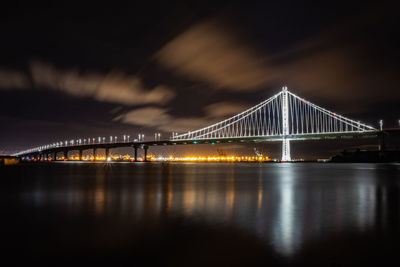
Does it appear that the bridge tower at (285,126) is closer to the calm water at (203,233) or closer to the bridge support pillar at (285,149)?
the bridge support pillar at (285,149)

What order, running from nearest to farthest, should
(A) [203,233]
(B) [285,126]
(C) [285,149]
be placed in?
(A) [203,233], (C) [285,149], (B) [285,126]

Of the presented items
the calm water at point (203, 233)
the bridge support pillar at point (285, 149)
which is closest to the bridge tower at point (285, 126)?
the bridge support pillar at point (285, 149)

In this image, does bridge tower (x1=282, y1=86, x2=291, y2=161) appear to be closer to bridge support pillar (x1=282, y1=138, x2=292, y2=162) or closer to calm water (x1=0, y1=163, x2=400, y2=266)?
bridge support pillar (x1=282, y1=138, x2=292, y2=162)

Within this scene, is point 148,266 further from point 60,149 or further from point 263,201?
point 60,149

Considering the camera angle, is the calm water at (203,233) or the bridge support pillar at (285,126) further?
the bridge support pillar at (285,126)

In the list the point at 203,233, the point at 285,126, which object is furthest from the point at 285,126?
the point at 203,233

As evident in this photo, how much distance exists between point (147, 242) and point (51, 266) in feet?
6.46

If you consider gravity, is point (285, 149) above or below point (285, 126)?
below

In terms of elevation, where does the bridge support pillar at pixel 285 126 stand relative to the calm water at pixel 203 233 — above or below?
above

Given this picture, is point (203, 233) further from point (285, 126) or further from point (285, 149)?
point (285, 126)

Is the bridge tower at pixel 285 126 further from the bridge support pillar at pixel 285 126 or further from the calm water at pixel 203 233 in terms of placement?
the calm water at pixel 203 233

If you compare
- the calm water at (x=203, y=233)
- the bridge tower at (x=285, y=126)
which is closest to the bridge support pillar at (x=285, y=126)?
the bridge tower at (x=285, y=126)

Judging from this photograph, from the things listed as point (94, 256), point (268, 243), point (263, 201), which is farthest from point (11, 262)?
point (263, 201)

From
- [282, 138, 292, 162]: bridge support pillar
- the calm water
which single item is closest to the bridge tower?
[282, 138, 292, 162]: bridge support pillar
